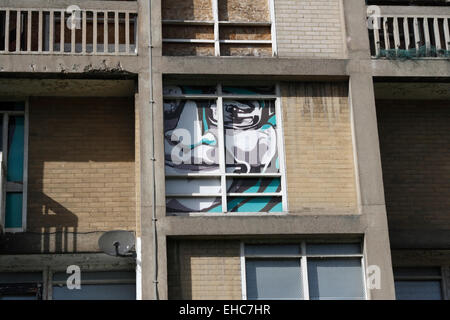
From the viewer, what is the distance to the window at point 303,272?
50.7 feet

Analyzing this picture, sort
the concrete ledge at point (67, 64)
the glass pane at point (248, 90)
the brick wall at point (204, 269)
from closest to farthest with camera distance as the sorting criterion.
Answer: the brick wall at point (204, 269) → the concrete ledge at point (67, 64) → the glass pane at point (248, 90)

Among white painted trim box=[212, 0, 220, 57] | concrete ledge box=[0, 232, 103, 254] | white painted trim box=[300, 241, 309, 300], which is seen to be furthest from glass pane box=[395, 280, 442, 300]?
concrete ledge box=[0, 232, 103, 254]

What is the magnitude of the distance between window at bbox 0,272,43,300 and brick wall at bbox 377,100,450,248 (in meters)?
6.76

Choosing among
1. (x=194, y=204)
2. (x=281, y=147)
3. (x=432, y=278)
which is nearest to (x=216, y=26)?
(x=281, y=147)

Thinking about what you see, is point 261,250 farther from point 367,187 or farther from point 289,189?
point 367,187

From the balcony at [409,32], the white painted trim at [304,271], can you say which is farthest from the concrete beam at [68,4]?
the white painted trim at [304,271]

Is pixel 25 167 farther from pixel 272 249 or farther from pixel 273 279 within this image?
pixel 273 279

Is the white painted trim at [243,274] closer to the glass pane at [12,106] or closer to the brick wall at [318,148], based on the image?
the brick wall at [318,148]

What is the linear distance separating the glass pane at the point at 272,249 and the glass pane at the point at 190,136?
1.59 meters

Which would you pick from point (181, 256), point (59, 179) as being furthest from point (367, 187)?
point (59, 179)

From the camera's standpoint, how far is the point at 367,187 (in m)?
15.9

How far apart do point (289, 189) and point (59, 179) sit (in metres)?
4.33
